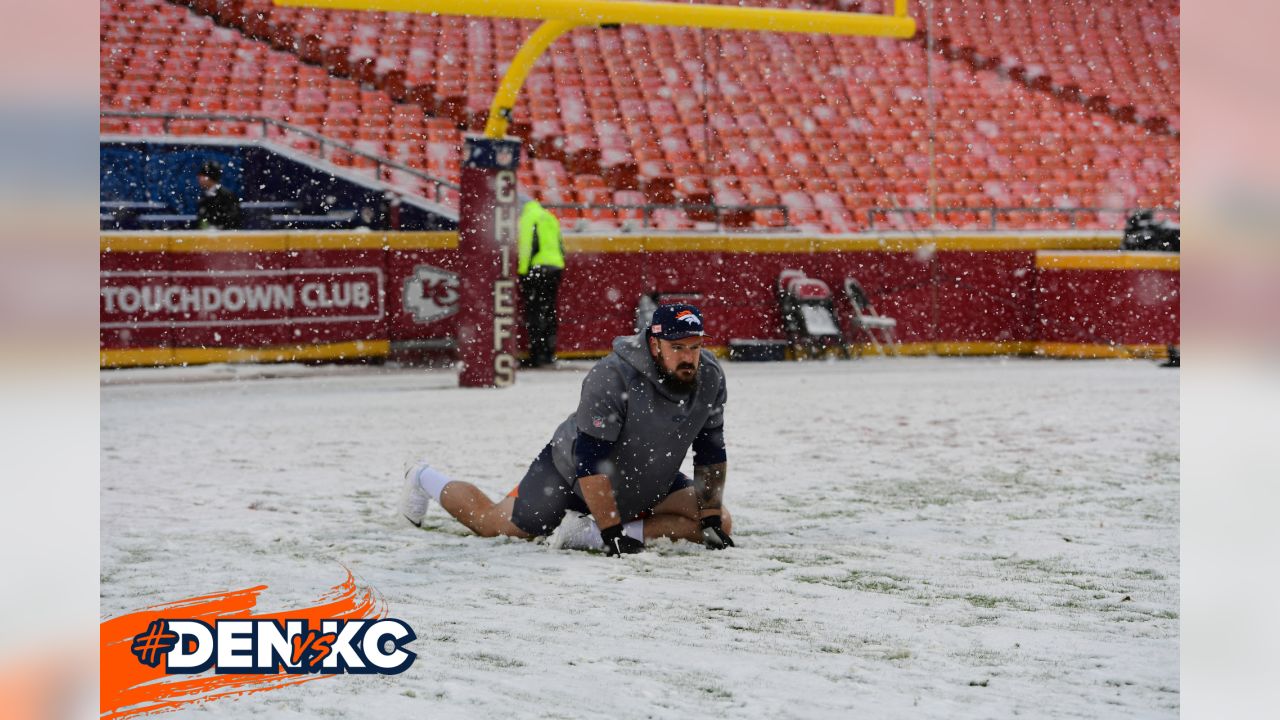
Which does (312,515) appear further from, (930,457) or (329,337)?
(329,337)

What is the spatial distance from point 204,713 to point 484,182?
778 centimetres

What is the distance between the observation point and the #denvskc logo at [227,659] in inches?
128

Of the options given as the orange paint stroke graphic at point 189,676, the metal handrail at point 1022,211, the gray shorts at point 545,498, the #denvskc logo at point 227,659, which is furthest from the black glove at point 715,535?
Result: the metal handrail at point 1022,211

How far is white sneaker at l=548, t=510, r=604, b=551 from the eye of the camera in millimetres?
5027

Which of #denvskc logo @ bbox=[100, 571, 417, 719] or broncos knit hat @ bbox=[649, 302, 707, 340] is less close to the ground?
broncos knit hat @ bbox=[649, 302, 707, 340]

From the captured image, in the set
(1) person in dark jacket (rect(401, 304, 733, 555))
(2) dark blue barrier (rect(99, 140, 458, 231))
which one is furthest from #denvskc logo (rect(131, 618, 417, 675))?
(2) dark blue barrier (rect(99, 140, 458, 231))

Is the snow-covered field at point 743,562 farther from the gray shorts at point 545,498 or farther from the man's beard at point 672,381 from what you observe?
the man's beard at point 672,381

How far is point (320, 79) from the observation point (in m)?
16.8

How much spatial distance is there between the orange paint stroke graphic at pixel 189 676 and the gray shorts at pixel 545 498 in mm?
746

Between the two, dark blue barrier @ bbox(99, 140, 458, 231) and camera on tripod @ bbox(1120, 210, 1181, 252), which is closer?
dark blue barrier @ bbox(99, 140, 458, 231)

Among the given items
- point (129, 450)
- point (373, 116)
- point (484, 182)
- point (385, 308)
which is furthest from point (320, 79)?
point (129, 450)

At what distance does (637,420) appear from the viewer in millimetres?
4805

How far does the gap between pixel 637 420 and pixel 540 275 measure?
24.9ft

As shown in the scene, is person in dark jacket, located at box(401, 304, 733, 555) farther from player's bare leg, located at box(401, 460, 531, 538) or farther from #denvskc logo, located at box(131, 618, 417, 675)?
#denvskc logo, located at box(131, 618, 417, 675)
